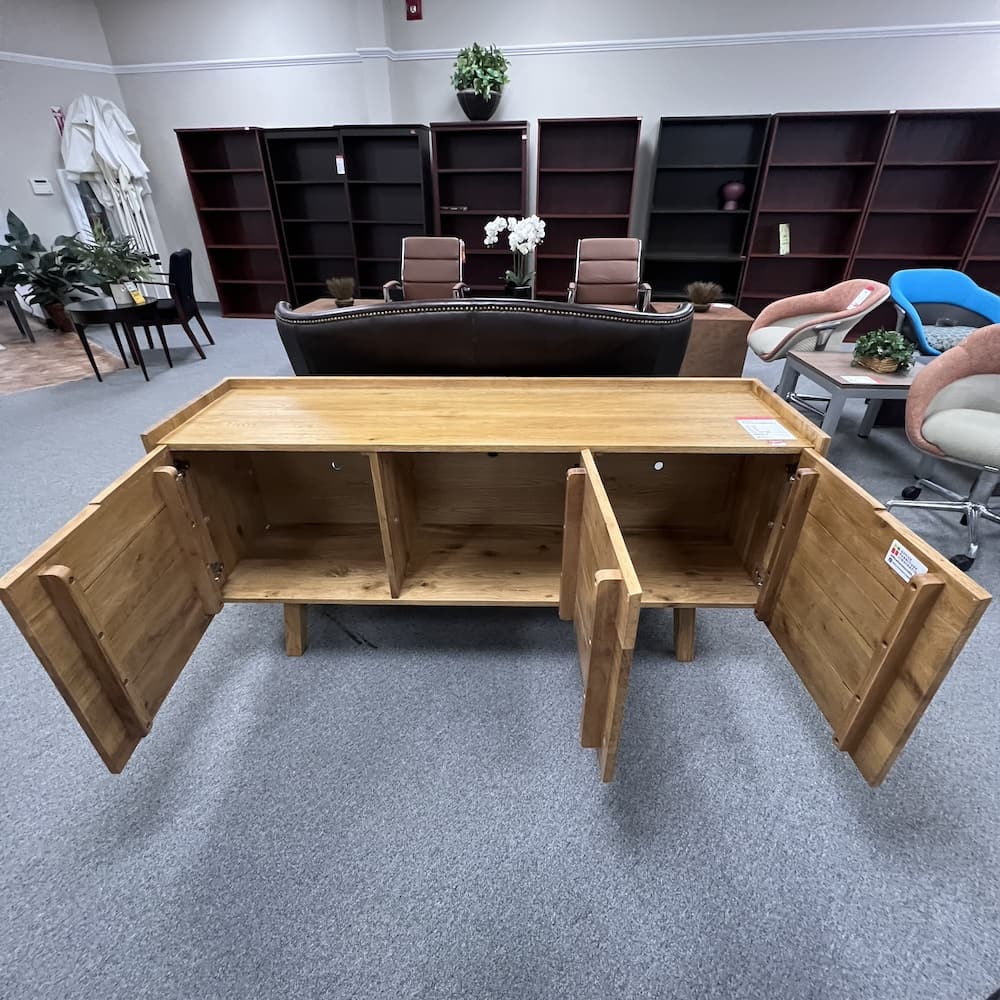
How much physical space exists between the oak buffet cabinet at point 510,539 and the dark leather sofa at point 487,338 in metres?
0.12

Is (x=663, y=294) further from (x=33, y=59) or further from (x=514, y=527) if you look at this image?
(x=33, y=59)

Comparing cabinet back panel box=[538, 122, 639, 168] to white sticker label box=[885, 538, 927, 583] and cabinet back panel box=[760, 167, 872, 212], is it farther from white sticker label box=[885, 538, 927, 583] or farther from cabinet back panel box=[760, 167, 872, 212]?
white sticker label box=[885, 538, 927, 583]

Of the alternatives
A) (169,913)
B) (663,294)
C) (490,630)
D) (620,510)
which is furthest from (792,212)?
(169,913)

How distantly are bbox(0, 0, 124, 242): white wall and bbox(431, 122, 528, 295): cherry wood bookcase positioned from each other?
3573mm

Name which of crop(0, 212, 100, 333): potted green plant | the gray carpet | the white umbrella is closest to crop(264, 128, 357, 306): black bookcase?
the white umbrella

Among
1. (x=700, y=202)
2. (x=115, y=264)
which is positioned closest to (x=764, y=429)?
(x=115, y=264)

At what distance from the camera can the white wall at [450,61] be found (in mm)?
4031

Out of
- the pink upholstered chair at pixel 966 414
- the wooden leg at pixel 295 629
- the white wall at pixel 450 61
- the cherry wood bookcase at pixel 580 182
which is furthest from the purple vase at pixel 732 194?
the wooden leg at pixel 295 629

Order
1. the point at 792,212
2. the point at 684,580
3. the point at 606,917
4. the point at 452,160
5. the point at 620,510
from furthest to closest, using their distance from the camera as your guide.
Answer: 1. the point at 452,160
2. the point at 792,212
3. the point at 620,510
4. the point at 684,580
5. the point at 606,917

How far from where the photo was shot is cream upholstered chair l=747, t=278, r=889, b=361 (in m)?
2.73

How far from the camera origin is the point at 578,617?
3.67 ft

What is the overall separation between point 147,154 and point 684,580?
22.9 feet

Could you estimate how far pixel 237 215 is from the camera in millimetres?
5305

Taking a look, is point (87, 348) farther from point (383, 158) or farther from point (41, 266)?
point (383, 158)
